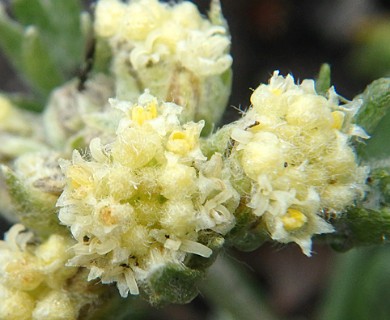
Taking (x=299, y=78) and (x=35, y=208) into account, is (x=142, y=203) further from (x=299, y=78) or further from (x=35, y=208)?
(x=299, y=78)

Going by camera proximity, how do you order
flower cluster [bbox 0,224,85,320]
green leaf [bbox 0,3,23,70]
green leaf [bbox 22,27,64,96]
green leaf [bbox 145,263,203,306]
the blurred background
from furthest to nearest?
the blurred background < green leaf [bbox 0,3,23,70] < green leaf [bbox 22,27,64,96] < flower cluster [bbox 0,224,85,320] < green leaf [bbox 145,263,203,306]

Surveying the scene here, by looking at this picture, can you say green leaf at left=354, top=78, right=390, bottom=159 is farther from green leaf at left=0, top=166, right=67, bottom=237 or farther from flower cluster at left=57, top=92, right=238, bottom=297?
green leaf at left=0, top=166, right=67, bottom=237

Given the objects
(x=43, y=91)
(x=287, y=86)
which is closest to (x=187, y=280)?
(x=287, y=86)

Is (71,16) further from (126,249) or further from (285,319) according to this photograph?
(285,319)

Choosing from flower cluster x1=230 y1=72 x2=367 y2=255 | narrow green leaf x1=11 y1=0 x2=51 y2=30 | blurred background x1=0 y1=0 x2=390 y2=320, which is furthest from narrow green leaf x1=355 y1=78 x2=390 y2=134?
narrow green leaf x1=11 y1=0 x2=51 y2=30

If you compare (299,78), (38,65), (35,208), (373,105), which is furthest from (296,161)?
(299,78)
